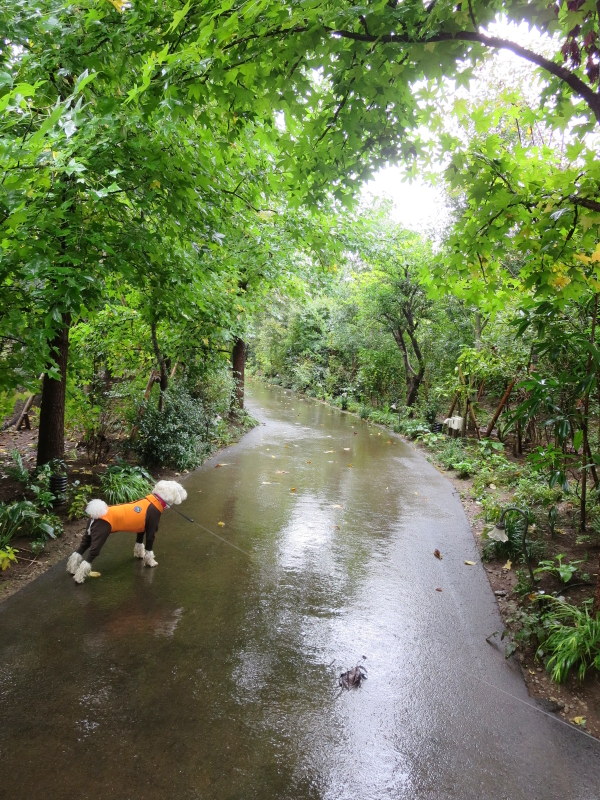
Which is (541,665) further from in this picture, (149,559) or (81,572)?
(81,572)

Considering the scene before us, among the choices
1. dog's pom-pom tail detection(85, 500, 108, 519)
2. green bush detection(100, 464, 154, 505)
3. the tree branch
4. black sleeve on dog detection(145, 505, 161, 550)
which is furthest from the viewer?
green bush detection(100, 464, 154, 505)

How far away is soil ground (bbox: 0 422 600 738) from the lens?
3170 mm

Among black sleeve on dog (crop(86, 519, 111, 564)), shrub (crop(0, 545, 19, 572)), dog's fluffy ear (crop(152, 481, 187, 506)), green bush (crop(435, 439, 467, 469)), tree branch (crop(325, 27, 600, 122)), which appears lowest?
shrub (crop(0, 545, 19, 572))

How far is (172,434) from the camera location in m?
8.34

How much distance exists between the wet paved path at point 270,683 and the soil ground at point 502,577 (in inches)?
5.8

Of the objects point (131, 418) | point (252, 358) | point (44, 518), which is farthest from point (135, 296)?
point (252, 358)

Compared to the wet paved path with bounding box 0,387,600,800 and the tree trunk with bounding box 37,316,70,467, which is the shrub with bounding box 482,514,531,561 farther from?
the tree trunk with bounding box 37,316,70,467

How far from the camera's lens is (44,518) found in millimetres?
5141

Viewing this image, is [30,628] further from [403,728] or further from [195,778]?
[403,728]

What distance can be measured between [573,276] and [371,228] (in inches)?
313

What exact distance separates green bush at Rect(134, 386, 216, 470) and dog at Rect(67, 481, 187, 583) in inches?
129

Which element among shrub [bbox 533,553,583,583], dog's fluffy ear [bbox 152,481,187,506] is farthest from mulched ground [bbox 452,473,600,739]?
dog's fluffy ear [bbox 152,481,187,506]

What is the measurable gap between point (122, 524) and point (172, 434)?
4.04 meters

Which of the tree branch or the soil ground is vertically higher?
the tree branch
